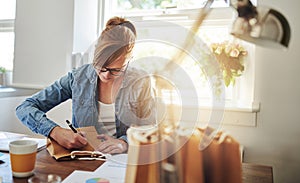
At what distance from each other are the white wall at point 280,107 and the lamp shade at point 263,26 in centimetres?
113

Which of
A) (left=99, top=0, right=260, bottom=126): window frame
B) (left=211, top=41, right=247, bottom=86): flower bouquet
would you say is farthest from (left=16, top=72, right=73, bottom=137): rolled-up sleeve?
(left=211, top=41, right=247, bottom=86): flower bouquet

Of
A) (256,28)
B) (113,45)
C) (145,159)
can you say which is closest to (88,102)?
(113,45)

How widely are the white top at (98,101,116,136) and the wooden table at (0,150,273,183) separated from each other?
121 millimetres

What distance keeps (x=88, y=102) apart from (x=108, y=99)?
0.43 feet

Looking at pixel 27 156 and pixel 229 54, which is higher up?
pixel 229 54

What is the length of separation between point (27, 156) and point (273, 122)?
123 centimetres

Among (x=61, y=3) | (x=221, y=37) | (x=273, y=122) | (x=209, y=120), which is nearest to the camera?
(x=209, y=120)

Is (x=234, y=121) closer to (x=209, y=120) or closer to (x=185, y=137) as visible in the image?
(x=209, y=120)

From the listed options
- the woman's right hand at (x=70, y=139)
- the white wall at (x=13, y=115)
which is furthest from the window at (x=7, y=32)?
the woman's right hand at (x=70, y=139)

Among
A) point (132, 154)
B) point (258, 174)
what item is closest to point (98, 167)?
point (132, 154)

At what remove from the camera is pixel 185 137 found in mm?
534

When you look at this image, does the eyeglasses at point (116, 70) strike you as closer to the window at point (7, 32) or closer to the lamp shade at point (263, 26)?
the lamp shade at point (263, 26)

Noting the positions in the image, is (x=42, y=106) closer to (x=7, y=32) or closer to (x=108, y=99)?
(x=108, y=99)

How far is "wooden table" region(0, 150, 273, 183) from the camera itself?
833 mm
